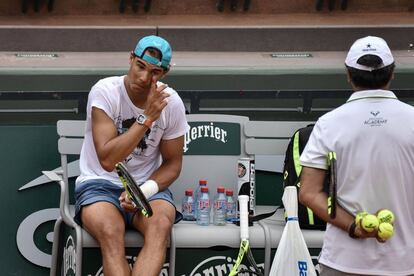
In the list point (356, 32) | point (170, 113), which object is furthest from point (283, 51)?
point (170, 113)

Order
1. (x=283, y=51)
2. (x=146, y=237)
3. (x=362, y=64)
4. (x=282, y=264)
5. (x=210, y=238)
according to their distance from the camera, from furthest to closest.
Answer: (x=283, y=51) < (x=210, y=238) < (x=146, y=237) < (x=282, y=264) < (x=362, y=64)

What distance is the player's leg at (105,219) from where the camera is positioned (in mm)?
3960

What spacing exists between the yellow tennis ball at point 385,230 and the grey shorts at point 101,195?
1.65m

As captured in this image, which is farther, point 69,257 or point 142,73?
point 69,257

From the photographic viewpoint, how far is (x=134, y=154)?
440 cm

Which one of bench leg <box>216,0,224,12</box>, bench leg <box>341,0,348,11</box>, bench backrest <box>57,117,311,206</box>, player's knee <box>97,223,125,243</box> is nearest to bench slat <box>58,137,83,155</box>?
bench backrest <box>57,117,311,206</box>

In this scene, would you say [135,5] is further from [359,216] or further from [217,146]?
[359,216]

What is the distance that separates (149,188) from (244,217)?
49 cm

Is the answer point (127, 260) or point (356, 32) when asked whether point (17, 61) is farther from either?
point (356, 32)

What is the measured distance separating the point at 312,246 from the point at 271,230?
0.69 ft

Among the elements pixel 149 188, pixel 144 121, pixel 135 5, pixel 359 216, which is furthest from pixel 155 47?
pixel 135 5

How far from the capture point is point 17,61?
5758mm

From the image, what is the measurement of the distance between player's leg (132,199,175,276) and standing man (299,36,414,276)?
114 centimetres

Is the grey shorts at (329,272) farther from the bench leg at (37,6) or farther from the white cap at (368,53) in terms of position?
the bench leg at (37,6)
